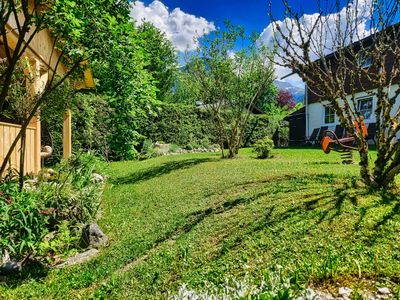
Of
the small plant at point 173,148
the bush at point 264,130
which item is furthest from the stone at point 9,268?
the bush at point 264,130

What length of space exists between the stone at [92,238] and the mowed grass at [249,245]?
167 millimetres

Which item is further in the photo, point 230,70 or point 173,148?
point 173,148

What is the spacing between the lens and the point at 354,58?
14.1 feet

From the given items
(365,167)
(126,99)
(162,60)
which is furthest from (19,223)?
(162,60)

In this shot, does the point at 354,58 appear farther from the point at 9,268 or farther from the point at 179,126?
the point at 179,126

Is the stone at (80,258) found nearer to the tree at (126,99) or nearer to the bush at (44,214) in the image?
the bush at (44,214)

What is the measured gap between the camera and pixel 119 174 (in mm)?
10289

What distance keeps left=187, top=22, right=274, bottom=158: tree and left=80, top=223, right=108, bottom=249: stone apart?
7087 millimetres

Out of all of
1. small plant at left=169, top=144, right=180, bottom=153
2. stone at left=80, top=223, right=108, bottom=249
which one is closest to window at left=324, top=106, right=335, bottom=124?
small plant at left=169, top=144, right=180, bottom=153

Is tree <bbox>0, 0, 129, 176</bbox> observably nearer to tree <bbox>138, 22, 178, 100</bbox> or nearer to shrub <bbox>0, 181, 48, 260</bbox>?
shrub <bbox>0, 181, 48, 260</bbox>

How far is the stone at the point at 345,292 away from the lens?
2.17 metres

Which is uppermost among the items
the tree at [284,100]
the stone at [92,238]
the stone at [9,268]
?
the tree at [284,100]

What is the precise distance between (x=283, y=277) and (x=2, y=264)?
320 cm

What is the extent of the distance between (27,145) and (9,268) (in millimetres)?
4761
